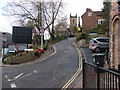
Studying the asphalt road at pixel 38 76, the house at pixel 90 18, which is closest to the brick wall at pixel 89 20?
the house at pixel 90 18

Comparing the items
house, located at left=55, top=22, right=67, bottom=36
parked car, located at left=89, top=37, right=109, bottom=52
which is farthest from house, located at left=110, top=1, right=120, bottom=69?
house, located at left=55, top=22, right=67, bottom=36

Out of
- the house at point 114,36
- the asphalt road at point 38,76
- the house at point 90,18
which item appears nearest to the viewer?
the asphalt road at point 38,76

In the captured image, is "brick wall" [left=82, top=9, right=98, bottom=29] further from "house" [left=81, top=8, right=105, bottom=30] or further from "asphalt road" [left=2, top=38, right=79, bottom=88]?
"asphalt road" [left=2, top=38, right=79, bottom=88]

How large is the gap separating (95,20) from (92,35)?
2051cm

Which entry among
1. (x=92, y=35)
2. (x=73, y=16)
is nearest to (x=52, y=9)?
(x=92, y=35)

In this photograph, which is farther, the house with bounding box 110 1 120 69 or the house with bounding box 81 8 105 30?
the house with bounding box 81 8 105 30

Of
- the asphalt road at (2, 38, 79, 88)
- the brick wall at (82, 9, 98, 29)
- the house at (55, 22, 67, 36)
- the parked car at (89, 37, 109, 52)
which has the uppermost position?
the brick wall at (82, 9, 98, 29)

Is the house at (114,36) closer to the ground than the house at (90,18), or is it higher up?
closer to the ground

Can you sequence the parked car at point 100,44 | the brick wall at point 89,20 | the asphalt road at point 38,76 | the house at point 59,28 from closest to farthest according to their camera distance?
the asphalt road at point 38,76 < the parked car at point 100,44 < the house at point 59,28 < the brick wall at point 89,20

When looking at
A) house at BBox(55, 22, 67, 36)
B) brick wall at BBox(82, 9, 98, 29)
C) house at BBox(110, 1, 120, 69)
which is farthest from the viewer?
brick wall at BBox(82, 9, 98, 29)

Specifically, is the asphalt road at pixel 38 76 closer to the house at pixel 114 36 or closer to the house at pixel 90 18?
the house at pixel 114 36

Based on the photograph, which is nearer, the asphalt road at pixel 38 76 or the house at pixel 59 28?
the asphalt road at pixel 38 76

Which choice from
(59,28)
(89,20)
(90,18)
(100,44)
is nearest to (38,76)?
(100,44)

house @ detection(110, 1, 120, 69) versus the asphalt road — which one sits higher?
house @ detection(110, 1, 120, 69)
